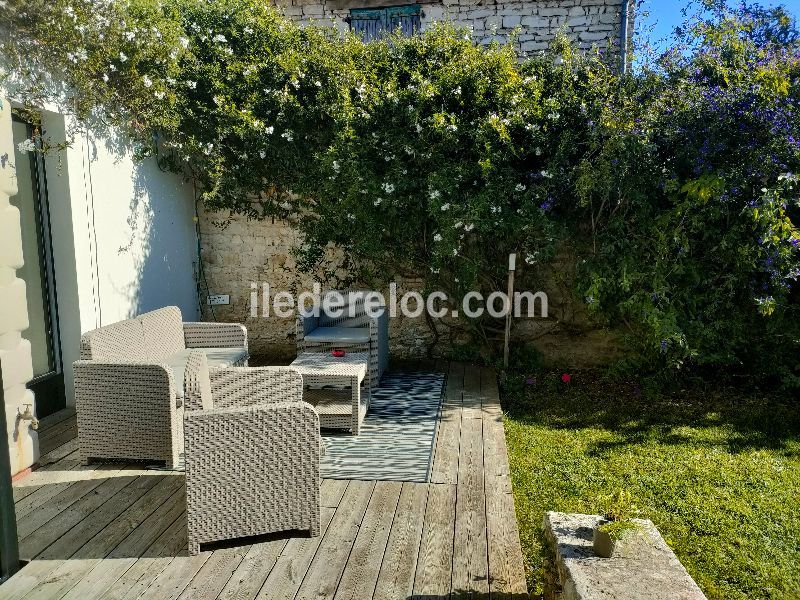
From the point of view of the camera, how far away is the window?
8.30 meters

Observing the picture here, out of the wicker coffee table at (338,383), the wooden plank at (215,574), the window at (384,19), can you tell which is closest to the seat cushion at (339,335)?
the wicker coffee table at (338,383)

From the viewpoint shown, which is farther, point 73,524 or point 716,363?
point 716,363

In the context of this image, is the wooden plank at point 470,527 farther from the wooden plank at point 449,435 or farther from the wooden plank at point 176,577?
the wooden plank at point 176,577

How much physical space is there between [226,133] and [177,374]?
2.78 meters

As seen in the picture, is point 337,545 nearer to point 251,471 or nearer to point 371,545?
point 371,545

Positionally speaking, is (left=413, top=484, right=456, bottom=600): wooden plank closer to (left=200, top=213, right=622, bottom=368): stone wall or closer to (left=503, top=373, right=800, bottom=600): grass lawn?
(left=503, top=373, right=800, bottom=600): grass lawn

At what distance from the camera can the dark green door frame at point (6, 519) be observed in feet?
8.47

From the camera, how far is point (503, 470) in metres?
3.90

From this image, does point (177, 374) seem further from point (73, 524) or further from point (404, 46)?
point (404, 46)

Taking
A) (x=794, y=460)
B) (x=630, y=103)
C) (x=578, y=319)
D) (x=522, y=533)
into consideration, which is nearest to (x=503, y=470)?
(x=522, y=533)

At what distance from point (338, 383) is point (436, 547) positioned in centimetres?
177

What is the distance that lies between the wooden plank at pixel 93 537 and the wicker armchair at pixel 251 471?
1.59 ft

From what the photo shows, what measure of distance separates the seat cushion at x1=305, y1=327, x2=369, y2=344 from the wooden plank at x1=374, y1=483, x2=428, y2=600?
189 cm

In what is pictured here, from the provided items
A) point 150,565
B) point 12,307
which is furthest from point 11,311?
point 150,565
